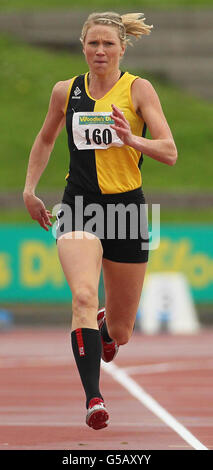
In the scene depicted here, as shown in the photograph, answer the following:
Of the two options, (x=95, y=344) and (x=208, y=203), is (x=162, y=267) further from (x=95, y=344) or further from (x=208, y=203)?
(x=95, y=344)

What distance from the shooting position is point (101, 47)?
26.0 ft

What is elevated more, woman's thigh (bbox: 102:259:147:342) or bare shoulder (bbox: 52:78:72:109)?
bare shoulder (bbox: 52:78:72:109)

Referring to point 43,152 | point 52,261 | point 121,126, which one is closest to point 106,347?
point 43,152

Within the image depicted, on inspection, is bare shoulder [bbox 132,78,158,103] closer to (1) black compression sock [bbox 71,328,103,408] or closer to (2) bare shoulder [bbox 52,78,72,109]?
(2) bare shoulder [bbox 52,78,72,109]

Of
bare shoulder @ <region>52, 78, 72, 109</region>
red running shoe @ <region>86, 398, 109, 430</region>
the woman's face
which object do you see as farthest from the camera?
bare shoulder @ <region>52, 78, 72, 109</region>

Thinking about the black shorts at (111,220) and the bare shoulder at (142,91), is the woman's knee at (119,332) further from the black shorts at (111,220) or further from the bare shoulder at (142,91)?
the bare shoulder at (142,91)

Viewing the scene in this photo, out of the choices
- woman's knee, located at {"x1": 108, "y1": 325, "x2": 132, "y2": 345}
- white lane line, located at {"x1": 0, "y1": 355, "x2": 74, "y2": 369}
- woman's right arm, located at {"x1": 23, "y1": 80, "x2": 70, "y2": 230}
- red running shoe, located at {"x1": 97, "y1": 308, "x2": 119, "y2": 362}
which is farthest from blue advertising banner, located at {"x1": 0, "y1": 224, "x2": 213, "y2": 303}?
woman's right arm, located at {"x1": 23, "y1": 80, "x2": 70, "y2": 230}

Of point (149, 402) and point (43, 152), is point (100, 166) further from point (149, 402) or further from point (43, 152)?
point (149, 402)

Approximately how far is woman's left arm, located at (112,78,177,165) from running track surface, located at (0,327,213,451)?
1.69 m

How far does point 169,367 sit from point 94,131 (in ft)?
21.4

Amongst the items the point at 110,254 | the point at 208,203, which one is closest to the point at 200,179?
the point at 208,203

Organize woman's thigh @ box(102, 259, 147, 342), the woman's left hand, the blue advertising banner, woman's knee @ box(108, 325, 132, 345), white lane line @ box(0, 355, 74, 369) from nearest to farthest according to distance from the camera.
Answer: the woman's left hand
woman's thigh @ box(102, 259, 147, 342)
woman's knee @ box(108, 325, 132, 345)
white lane line @ box(0, 355, 74, 369)
the blue advertising banner

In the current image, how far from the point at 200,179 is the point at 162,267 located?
836 cm

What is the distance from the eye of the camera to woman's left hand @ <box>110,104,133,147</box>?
7.46 meters
